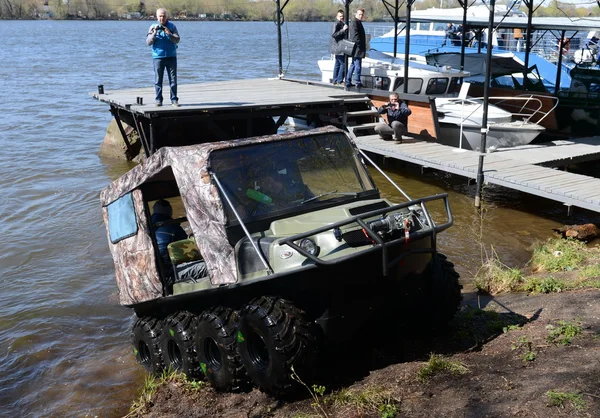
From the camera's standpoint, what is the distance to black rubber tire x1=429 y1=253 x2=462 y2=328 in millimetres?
6273

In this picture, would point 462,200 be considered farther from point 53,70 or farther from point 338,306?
point 53,70

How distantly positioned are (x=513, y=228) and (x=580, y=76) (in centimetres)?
833

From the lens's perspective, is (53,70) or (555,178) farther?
(53,70)

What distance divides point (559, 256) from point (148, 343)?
580cm

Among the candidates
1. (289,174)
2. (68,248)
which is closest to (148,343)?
(289,174)

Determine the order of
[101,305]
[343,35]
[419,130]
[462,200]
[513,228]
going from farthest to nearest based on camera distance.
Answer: [343,35], [419,130], [462,200], [513,228], [101,305]

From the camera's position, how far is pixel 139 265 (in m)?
6.96

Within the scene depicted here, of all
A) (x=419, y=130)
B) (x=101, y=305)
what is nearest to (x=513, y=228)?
(x=419, y=130)

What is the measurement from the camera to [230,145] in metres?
6.26

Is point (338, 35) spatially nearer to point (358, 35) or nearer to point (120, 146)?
point (358, 35)

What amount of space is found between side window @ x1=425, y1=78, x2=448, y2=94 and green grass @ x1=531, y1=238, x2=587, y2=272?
7915 millimetres

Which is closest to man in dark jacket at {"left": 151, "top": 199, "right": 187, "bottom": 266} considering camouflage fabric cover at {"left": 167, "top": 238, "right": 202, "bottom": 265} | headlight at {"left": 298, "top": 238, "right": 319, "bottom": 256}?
camouflage fabric cover at {"left": 167, "top": 238, "right": 202, "bottom": 265}

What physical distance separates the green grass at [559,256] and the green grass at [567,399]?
14.1ft

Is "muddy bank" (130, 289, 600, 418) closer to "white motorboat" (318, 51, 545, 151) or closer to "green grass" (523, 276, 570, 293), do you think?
"green grass" (523, 276, 570, 293)
